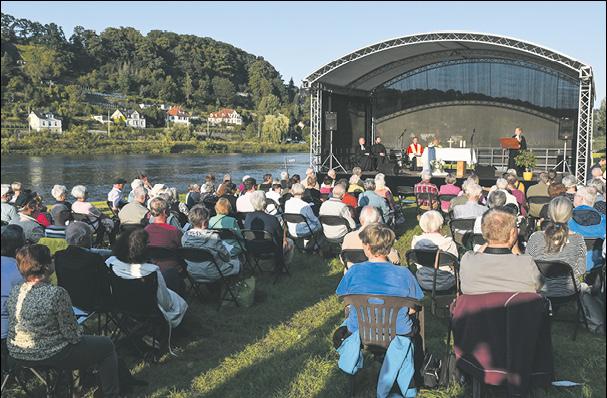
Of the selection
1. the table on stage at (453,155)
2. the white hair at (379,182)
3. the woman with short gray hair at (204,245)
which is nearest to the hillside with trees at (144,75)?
the table on stage at (453,155)

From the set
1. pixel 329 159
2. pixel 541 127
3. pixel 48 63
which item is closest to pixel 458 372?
pixel 329 159

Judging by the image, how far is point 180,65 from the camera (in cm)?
12569

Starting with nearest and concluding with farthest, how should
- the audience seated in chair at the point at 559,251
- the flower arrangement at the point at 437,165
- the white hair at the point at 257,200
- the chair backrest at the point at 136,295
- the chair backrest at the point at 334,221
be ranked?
the chair backrest at the point at 136,295, the audience seated in chair at the point at 559,251, the white hair at the point at 257,200, the chair backrest at the point at 334,221, the flower arrangement at the point at 437,165

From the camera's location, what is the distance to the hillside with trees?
89.4 metres

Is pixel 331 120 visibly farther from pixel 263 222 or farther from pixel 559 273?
pixel 559 273

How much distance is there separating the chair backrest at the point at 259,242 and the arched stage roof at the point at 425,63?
813 cm

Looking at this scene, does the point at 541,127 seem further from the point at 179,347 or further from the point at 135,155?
the point at 135,155

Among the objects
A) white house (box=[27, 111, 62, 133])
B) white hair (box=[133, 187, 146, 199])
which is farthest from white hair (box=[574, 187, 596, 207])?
white house (box=[27, 111, 62, 133])

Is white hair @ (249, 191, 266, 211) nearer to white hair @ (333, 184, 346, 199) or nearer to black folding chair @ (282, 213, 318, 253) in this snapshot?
black folding chair @ (282, 213, 318, 253)

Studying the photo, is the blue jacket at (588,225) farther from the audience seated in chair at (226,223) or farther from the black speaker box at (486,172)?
the black speaker box at (486,172)

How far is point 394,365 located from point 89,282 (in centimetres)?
200

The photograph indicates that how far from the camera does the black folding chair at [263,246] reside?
17.3ft

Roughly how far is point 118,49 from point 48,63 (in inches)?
938

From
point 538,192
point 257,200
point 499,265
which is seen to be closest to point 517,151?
point 538,192
